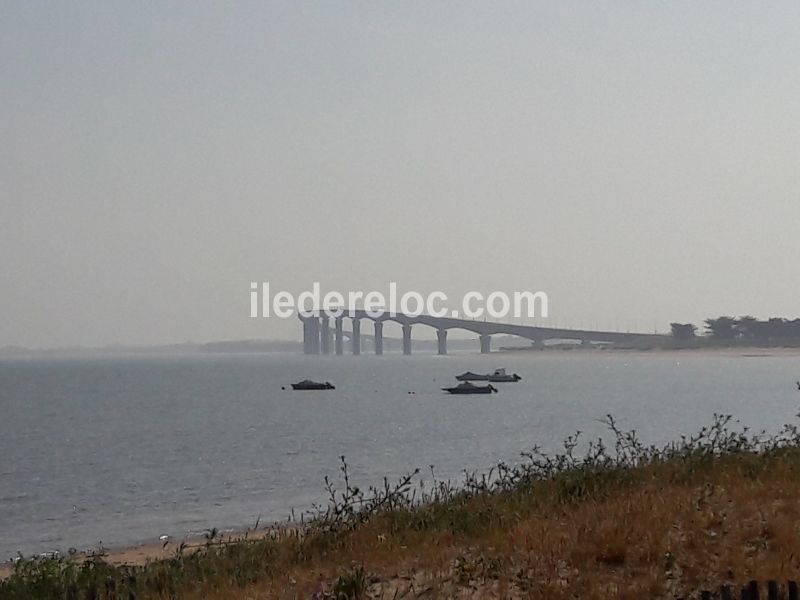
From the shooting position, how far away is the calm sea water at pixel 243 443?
31516 millimetres

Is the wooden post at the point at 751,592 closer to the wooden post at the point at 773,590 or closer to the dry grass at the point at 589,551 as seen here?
the wooden post at the point at 773,590

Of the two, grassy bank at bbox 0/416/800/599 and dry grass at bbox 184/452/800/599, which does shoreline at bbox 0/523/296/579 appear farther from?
dry grass at bbox 184/452/800/599

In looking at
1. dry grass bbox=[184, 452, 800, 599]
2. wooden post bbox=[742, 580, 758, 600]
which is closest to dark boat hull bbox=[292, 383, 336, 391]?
dry grass bbox=[184, 452, 800, 599]

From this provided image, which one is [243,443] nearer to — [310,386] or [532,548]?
[532,548]

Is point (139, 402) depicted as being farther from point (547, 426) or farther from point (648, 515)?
point (648, 515)

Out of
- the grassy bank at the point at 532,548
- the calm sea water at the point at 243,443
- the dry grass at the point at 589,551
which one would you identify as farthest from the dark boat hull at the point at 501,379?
the dry grass at the point at 589,551

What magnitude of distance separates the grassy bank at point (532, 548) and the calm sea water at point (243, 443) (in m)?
15.8

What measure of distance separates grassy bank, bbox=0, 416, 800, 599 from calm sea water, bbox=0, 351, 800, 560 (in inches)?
622

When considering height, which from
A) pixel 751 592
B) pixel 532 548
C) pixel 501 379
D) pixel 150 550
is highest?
pixel 751 592

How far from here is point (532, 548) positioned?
31.7 feet

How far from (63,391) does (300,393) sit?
32412 mm

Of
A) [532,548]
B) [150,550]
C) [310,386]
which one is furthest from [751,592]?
[310,386]

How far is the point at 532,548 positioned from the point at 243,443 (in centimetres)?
4608

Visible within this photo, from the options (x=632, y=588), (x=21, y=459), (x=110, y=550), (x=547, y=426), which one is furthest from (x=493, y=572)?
(x=547, y=426)
